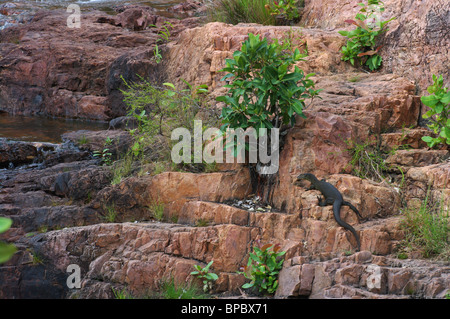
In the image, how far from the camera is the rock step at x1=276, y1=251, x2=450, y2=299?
3650 millimetres

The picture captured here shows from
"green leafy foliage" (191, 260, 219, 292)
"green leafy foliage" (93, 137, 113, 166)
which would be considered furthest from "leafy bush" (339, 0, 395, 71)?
"green leafy foliage" (93, 137, 113, 166)

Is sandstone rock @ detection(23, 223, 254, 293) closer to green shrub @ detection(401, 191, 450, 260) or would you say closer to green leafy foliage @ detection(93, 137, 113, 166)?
green shrub @ detection(401, 191, 450, 260)

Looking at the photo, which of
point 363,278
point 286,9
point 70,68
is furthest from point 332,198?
point 70,68

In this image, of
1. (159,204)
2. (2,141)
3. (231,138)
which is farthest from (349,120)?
(2,141)

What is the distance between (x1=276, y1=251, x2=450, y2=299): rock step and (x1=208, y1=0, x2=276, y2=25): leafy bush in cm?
544

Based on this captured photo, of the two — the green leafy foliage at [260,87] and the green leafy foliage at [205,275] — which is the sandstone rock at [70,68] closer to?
the green leafy foliage at [260,87]

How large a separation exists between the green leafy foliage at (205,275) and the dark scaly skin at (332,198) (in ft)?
4.28

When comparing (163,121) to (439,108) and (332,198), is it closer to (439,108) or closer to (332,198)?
(332,198)

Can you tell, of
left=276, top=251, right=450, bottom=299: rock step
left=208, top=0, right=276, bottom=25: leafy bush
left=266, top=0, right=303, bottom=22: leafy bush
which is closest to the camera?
left=276, top=251, right=450, bottom=299: rock step

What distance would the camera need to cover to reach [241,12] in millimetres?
8586

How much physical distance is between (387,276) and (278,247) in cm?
100

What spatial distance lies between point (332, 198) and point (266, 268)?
3.23ft

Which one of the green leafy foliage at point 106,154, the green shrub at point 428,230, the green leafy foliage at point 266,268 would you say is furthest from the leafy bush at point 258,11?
the green leafy foliage at point 266,268

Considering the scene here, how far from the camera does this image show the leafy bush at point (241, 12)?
820 centimetres
